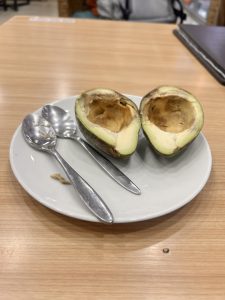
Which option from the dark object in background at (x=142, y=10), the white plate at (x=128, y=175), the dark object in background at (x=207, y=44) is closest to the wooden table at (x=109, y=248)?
the white plate at (x=128, y=175)

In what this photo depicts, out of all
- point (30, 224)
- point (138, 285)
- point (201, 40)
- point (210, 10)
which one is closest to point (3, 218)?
point (30, 224)

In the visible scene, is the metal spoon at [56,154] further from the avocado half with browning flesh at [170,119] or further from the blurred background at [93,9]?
the blurred background at [93,9]

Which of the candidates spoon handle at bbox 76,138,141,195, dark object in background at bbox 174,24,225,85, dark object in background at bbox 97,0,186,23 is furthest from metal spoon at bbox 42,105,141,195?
dark object in background at bbox 97,0,186,23

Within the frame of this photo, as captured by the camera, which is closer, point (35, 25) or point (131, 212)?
point (131, 212)

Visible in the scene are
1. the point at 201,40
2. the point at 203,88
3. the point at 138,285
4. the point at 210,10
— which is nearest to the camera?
the point at 138,285

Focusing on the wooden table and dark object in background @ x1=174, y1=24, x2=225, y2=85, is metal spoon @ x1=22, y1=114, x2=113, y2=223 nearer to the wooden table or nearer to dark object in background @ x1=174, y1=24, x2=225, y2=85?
the wooden table

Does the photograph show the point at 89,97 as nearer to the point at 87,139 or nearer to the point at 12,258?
the point at 87,139
